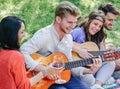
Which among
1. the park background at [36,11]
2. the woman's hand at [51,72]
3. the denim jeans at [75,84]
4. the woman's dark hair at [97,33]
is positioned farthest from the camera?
the park background at [36,11]

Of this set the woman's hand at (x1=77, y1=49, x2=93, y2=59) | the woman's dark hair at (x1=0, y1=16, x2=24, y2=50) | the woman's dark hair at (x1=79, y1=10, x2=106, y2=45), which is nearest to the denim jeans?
the woman's hand at (x1=77, y1=49, x2=93, y2=59)

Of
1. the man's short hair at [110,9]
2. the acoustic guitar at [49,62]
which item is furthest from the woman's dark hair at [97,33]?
the acoustic guitar at [49,62]

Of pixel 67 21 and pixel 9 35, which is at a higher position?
pixel 9 35

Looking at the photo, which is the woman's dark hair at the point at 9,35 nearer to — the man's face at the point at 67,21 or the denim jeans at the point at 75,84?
the man's face at the point at 67,21

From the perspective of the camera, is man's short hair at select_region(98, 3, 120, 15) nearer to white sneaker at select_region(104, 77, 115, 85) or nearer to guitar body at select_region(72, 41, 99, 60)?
guitar body at select_region(72, 41, 99, 60)

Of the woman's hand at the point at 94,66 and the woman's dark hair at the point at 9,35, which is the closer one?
the woman's dark hair at the point at 9,35

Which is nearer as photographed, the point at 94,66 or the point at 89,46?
the point at 94,66

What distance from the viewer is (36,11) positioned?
5.95 meters

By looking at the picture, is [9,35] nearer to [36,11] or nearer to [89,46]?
[89,46]

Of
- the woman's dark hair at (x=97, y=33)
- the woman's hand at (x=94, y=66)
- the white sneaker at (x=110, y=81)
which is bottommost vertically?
the white sneaker at (x=110, y=81)

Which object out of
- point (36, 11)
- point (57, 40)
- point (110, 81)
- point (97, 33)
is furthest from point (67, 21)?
point (36, 11)

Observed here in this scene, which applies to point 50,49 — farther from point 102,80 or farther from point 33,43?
point 102,80

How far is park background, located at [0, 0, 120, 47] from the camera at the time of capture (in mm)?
5598

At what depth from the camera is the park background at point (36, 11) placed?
560 centimetres
